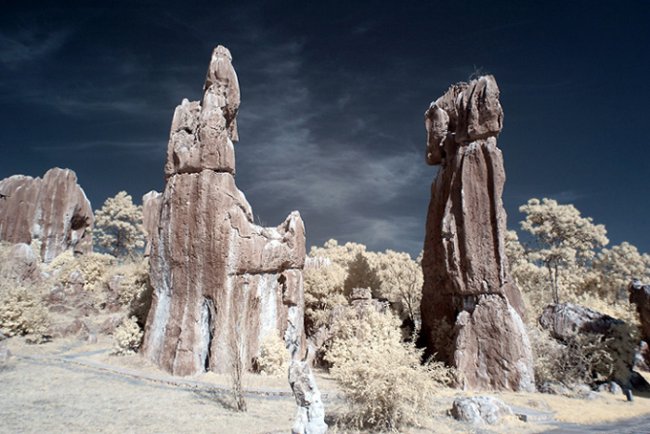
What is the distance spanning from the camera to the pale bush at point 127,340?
851 inches

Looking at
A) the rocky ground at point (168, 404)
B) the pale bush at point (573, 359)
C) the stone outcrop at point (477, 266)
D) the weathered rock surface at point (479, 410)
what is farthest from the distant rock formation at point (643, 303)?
the weathered rock surface at point (479, 410)

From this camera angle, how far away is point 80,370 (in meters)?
18.2

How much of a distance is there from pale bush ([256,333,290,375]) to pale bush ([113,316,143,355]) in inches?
279

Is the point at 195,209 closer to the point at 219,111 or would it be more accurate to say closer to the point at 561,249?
the point at 219,111

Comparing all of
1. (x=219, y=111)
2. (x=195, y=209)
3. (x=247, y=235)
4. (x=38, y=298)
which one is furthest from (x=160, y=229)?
(x=38, y=298)

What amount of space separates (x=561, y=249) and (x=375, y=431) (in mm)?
31817

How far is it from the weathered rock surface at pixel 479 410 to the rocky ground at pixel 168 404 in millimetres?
284

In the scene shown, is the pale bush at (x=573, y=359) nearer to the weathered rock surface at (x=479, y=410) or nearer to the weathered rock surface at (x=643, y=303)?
the weathered rock surface at (x=643, y=303)

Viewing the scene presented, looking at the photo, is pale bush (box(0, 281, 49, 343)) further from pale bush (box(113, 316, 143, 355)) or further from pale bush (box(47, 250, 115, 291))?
pale bush (box(47, 250, 115, 291))

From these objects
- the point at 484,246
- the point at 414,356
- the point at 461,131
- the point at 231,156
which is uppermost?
the point at 461,131

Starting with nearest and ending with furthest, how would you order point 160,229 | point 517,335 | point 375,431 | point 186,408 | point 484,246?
1. point 375,431
2. point 186,408
3. point 517,335
4. point 484,246
5. point 160,229

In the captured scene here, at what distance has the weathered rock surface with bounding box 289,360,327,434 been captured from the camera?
29.9ft

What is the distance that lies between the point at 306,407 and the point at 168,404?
5997 mm

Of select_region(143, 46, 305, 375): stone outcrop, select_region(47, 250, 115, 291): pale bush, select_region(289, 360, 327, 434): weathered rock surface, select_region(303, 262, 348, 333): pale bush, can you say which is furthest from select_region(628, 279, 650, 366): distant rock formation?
select_region(47, 250, 115, 291): pale bush
